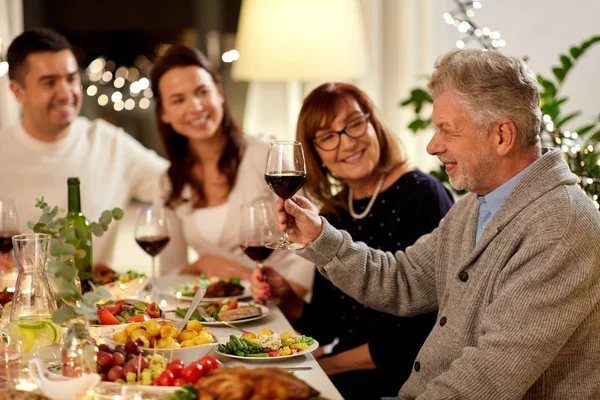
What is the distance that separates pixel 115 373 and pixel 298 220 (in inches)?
28.3

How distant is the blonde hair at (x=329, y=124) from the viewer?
2.55m

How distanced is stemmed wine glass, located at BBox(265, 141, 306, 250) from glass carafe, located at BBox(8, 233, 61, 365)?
519 mm

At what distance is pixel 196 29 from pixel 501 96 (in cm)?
365

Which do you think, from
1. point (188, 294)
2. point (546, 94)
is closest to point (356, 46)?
point (546, 94)

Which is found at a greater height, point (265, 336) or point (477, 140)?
point (477, 140)

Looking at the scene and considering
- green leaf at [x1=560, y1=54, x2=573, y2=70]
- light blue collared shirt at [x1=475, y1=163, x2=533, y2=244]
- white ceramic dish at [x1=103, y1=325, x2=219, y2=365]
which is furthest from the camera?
green leaf at [x1=560, y1=54, x2=573, y2=70]

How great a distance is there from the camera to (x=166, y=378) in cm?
135

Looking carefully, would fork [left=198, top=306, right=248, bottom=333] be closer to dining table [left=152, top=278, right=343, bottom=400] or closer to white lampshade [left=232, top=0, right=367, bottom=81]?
dining table [left=152, top=278, right=343, bottom=400]

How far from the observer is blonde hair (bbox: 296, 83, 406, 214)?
255cm

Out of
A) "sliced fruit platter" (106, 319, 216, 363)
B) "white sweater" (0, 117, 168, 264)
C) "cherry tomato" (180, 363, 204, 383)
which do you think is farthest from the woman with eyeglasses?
"white sweater" (0, 117, 168, 264)

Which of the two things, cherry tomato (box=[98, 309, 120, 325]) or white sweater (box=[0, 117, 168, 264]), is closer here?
cherry tomato (box=[98, 309, 120, 325])

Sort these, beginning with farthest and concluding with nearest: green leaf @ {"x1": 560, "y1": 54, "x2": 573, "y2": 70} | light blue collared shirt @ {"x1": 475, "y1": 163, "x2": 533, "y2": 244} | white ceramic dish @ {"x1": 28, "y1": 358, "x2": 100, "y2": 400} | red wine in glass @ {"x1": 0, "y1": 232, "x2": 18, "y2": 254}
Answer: green leaf @ {"x1": 560, "y1": 54, "x2": 573, "y2": 70} < red wine in glass @ {"x1": 0, "y1": 232, "x2": 18, "y2": 254} < light blue collared shirt @ {"x1": 475, "y1": 163, "x2": 533, "y2": 244} < white ceramic dish @ {"x1": 28, "y1": 358, "x2": 100, "y2": 400}

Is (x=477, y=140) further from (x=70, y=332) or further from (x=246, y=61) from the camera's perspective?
(x=246, y=61)

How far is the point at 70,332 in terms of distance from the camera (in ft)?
4.51
